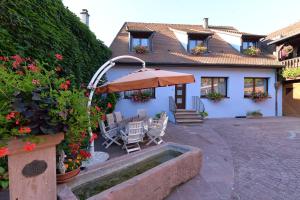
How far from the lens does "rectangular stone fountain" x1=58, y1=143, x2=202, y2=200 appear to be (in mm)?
2586

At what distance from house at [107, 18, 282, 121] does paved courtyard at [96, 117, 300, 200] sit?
4.01 m

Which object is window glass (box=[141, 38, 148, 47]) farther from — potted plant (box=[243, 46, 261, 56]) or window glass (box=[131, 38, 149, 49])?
potted plant (box=[243, 46, 261, 56])

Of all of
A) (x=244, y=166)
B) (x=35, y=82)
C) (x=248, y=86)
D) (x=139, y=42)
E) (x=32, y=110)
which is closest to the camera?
(x=32, y=110)

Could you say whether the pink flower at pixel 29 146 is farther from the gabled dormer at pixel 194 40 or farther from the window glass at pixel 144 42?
the gabled dormer at pixel 194 40

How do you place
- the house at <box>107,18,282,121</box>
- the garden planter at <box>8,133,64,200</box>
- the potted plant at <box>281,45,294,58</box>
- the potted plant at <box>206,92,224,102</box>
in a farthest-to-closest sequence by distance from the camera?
the potted plant at <box>281,45,294,58</box>, the potted plant at <box>206,92,224,102</box>, the house at <box>107,18,282,121</box>, the garden planter at <box>8,133,64,200</box>

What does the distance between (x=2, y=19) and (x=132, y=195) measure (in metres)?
3.35

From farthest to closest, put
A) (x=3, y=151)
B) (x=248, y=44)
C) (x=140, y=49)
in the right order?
(x=248, y=44) → (x=140, y=49) → (x=3, y=151)

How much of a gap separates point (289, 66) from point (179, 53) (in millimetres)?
6866

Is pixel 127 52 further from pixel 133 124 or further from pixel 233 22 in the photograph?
pixel 233 22

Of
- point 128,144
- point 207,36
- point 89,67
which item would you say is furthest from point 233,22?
point 128,144

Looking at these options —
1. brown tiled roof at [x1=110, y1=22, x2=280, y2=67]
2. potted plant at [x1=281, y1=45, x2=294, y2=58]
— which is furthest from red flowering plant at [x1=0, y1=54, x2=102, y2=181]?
potted plant at [x1=281, y1=45, x2=294, y2=58]

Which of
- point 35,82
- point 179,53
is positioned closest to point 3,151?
point 35,82

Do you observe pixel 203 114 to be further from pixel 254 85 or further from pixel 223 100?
pixel 254 85

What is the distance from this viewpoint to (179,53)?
12883 millimetres
